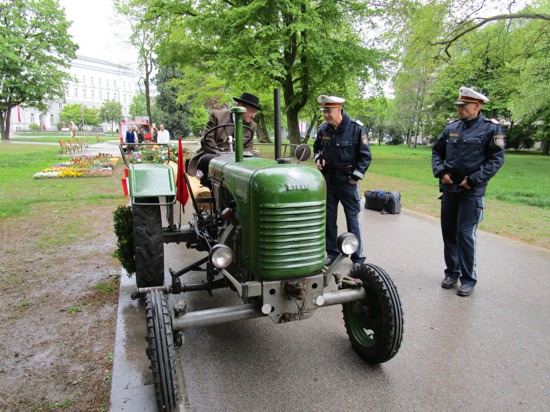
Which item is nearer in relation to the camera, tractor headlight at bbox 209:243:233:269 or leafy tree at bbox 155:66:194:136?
tractor headlight at bbox 209:243:233:269

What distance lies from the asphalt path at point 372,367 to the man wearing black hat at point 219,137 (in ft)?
4.67

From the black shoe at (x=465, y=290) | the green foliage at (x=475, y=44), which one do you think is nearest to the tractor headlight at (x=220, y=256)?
the black shoe at (x=465, y=290)

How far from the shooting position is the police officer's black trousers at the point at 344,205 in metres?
4.90

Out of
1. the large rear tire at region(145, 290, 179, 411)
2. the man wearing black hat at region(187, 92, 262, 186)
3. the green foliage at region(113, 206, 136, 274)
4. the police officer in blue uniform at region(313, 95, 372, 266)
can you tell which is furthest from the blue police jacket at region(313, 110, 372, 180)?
the large rear tire at region(145, 290, 179, 411)

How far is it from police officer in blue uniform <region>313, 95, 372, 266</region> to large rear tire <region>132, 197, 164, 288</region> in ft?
6.55

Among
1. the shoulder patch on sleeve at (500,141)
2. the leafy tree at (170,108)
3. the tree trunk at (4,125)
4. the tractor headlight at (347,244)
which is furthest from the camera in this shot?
the leafy tree at (170,108)

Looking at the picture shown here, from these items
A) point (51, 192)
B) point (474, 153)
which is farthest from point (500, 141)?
point (51, 192)

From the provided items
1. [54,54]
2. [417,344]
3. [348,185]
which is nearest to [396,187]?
[348,185]

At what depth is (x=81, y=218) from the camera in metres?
7.95

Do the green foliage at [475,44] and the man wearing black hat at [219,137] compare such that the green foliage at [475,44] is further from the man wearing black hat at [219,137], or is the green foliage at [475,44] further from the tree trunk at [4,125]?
the tree trunk at [4,125]

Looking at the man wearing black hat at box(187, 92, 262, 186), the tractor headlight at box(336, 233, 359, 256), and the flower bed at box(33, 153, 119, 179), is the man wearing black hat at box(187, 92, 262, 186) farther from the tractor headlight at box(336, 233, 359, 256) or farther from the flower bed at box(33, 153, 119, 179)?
the flower bed at box(33, 153, 119, 179)

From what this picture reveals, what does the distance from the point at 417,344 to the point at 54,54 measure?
47.7 metres

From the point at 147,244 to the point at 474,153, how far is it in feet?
10.9

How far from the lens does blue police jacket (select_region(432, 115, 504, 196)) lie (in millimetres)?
4215
